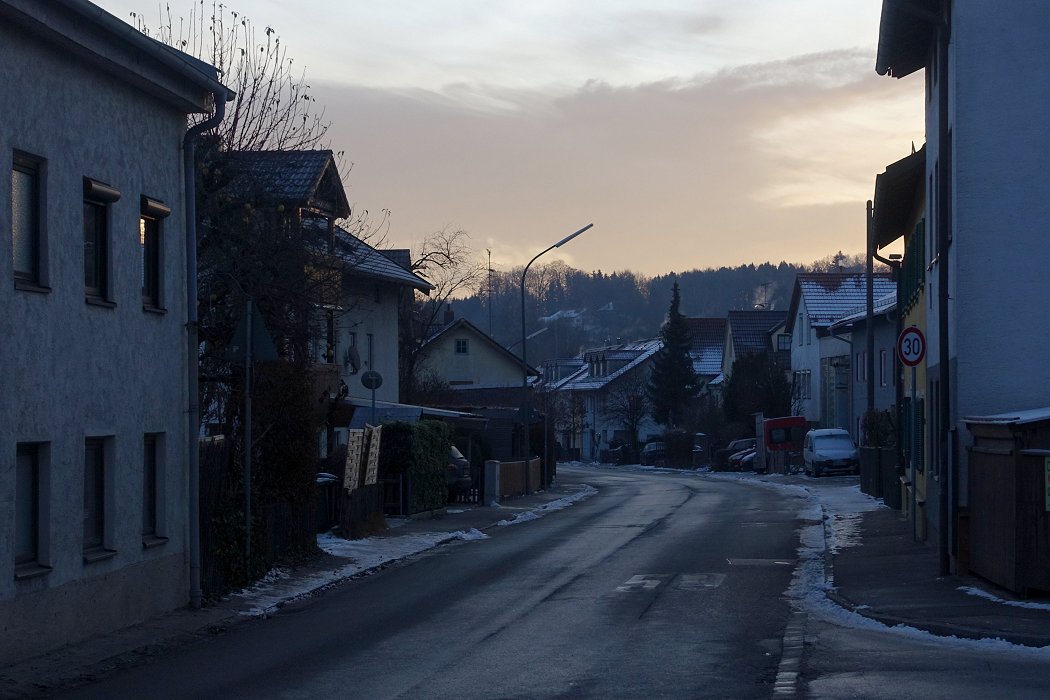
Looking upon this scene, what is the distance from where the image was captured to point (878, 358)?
53438 mm

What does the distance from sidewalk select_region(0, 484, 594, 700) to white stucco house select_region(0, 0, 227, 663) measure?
268mm

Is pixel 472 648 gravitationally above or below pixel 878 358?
below

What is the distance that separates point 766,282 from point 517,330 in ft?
131

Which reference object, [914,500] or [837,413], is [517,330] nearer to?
[837,413]

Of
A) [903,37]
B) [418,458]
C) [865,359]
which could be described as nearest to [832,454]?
[865,359]

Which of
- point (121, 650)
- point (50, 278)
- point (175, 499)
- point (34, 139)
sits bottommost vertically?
point (121, 650)

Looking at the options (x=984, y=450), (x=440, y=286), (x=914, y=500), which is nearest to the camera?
(x=984, y=450)

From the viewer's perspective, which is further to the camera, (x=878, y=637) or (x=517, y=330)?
(x=517, y=330)

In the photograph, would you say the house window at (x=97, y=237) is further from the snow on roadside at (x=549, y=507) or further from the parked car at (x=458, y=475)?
the parked car at (x=458, y=475)

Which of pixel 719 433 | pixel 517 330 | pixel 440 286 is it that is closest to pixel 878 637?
pixel 440 286

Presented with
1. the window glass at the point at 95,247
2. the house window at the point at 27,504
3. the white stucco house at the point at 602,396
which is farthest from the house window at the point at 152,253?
the white stucco house at the point at 602,396

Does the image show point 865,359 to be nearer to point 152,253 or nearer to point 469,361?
point 469,361

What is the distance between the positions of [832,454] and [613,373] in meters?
61.3

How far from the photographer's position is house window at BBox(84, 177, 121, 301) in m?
Answer: 13.5
